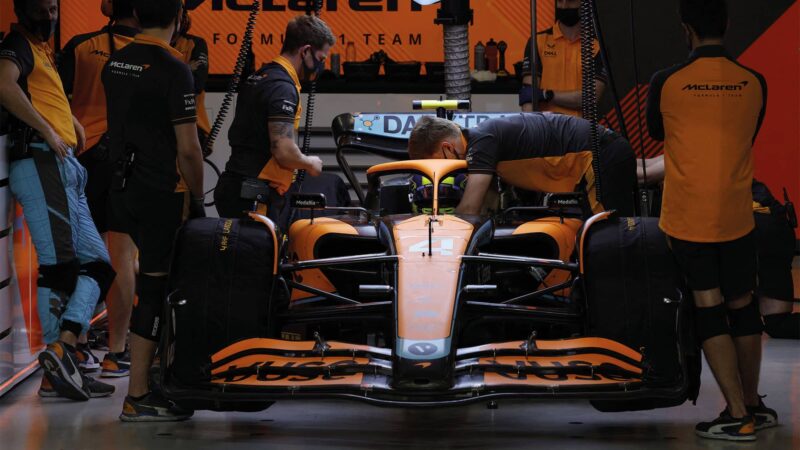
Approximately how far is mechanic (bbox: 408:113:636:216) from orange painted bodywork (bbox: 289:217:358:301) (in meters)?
0.61

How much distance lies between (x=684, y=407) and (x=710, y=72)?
1.46 meters

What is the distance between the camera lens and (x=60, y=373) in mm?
5617

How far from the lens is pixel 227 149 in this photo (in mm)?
11055

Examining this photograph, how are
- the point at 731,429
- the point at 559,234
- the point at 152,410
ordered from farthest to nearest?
the point at 559,234 → the point at 152,410 → the point at 731,429

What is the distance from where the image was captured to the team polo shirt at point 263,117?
597cm

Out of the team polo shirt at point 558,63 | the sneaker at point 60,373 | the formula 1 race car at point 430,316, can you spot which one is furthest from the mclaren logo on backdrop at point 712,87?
the team polo shirt at point 558,63

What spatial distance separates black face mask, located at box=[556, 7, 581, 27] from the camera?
26.1 feet

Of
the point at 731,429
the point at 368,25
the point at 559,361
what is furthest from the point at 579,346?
the point at 368,25

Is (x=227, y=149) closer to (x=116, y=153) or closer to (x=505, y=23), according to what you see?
(x=505, y=23)

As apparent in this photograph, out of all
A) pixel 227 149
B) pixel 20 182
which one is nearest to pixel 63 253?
pixel 20 182

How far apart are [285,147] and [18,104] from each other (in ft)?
3.81

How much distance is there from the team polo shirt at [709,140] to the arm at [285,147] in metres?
1.76

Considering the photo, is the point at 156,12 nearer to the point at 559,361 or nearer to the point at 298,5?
the point at 559,361

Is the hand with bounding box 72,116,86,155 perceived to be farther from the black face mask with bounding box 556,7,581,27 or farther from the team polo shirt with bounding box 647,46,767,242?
the black face mask with bounding box 556,7,581,27
